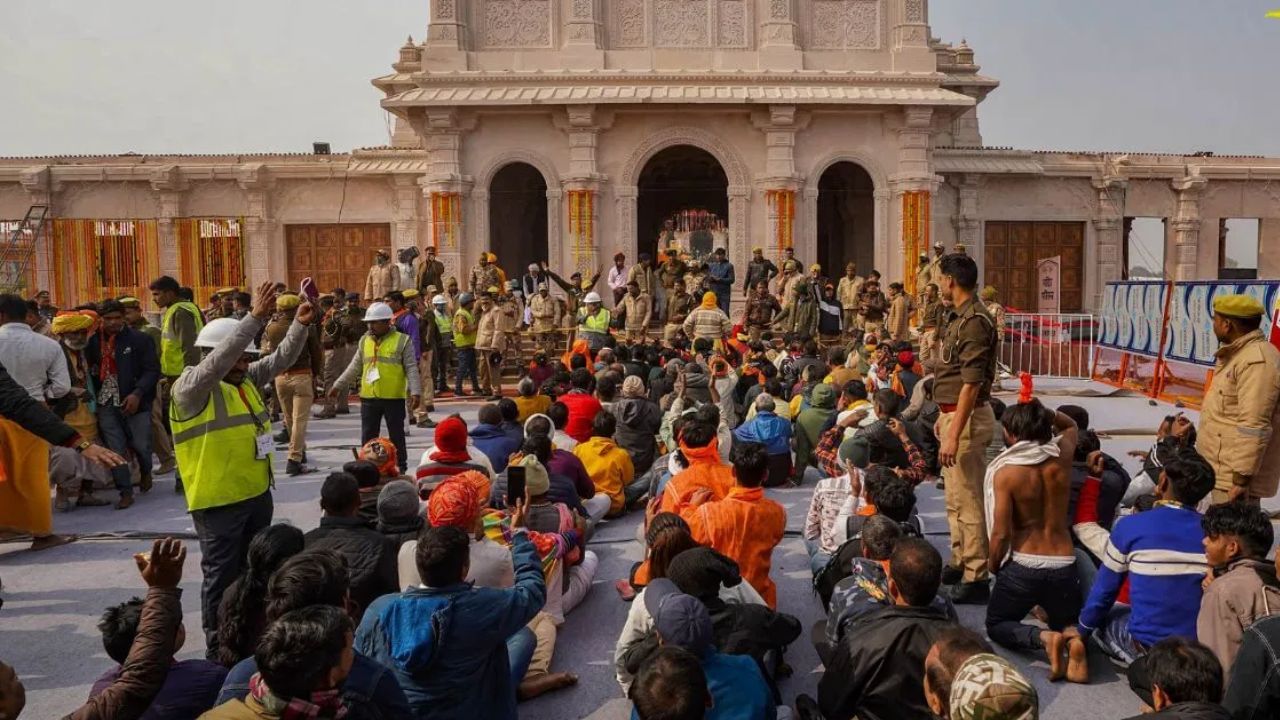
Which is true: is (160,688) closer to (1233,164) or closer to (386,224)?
(386,224)

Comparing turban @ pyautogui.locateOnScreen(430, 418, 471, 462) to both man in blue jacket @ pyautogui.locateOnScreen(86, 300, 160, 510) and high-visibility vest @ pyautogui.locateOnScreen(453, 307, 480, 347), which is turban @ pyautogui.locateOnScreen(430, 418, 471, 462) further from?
high-visibility vest @ pyautogui.locateOnScreen(453, 307, 480, 347)

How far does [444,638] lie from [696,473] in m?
2.70

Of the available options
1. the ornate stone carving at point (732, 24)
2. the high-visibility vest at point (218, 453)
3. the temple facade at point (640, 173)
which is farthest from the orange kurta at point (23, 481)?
the ornate stone carving at point (732, 24)

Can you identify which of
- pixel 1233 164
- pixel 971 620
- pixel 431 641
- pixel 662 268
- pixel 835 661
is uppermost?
pixel 1233 164

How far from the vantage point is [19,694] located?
8.78ft

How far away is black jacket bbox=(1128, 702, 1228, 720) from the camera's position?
2.80 meters

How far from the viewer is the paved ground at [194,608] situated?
15.5 feet

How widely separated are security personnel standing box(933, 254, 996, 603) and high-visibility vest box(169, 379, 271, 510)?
13.7 feet

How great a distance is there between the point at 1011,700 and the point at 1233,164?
93.9ft

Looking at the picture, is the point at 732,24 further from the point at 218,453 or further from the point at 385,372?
the point at 218,453

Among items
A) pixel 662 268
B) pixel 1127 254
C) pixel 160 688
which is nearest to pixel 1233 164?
pixel 1127 254

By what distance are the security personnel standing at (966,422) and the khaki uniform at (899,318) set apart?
1046cm

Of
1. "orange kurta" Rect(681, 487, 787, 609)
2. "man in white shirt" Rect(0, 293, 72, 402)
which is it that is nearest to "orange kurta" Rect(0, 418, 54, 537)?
"man in white shirt" Rect(0, 293, 72, 402)

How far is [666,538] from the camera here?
170 inches
